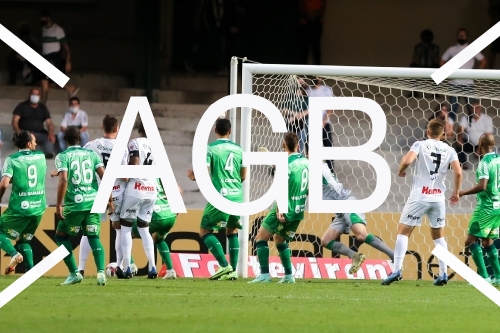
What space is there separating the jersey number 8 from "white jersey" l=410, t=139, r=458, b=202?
11.4 feet

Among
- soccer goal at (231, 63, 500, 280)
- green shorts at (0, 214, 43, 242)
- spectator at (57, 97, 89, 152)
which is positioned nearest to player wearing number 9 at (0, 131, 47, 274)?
green shorts at (0, 214, 43, 242)

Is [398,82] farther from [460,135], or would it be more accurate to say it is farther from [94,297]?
[94,297]

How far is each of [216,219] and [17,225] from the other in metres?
2.22

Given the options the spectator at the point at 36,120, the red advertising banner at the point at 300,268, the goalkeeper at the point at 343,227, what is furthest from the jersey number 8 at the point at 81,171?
the spectator at the point at 36,120

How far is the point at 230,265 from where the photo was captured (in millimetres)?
13297

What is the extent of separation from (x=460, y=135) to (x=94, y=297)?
9.39 meters

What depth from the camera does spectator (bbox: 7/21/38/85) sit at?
21375 mm

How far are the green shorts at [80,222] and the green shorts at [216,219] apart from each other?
156 cm

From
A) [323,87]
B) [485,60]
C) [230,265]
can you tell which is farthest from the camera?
[485,60]

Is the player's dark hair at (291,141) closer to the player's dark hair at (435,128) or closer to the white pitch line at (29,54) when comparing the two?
the player's dark hair at (435,128)

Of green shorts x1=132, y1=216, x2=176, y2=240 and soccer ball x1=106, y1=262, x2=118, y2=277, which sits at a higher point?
green shorts x1=132, y1=216, x2=176, y2=240

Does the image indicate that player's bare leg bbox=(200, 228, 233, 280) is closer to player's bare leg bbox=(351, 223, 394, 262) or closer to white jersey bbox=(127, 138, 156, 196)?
white jersey bbox=(127, 138, 156, 196)

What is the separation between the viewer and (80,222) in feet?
39.2

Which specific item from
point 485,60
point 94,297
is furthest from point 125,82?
point 94,297
